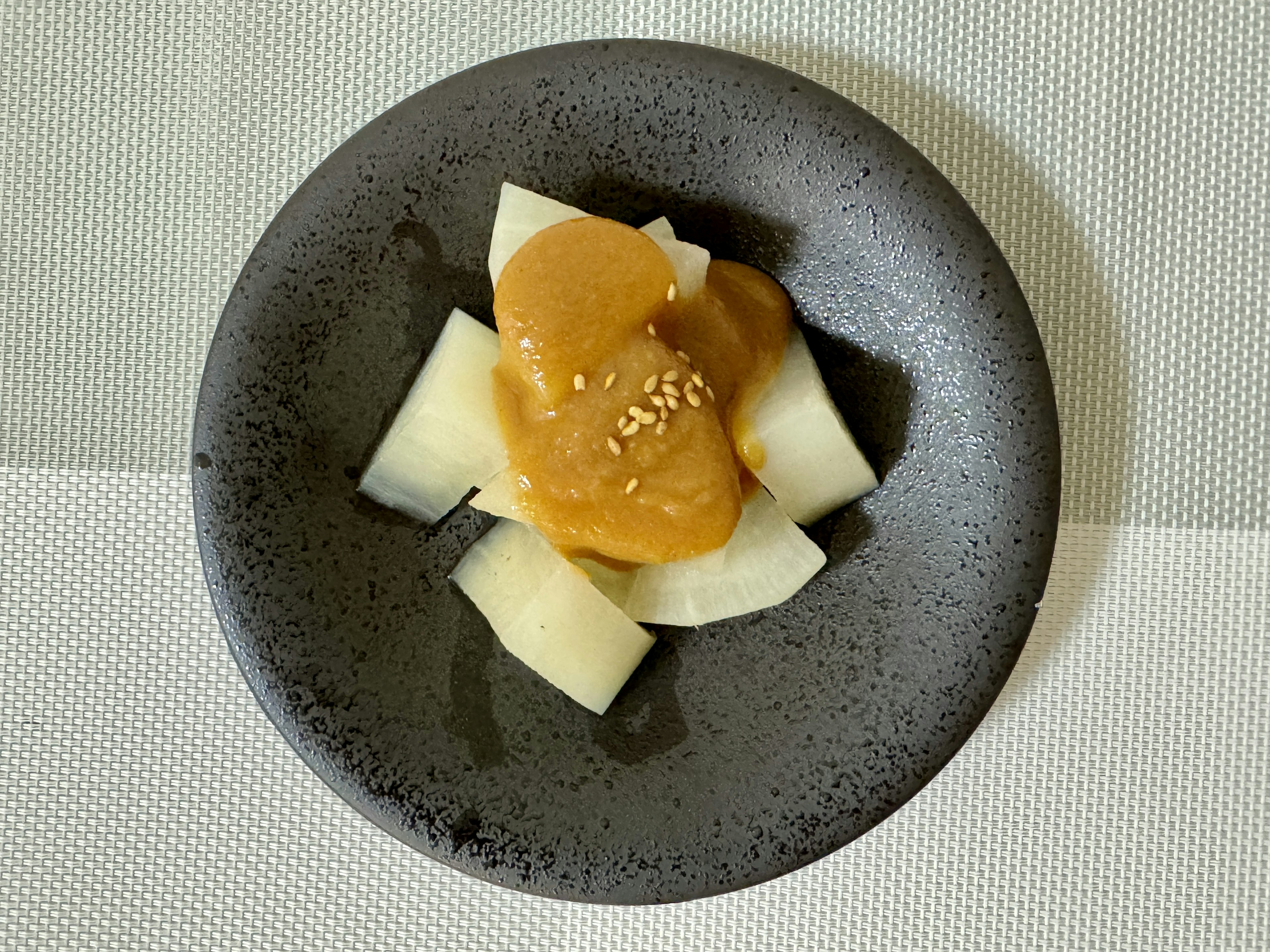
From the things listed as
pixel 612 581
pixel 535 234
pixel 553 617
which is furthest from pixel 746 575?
pixel 535 234

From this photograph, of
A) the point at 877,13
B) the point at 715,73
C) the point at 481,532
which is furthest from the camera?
the point at 877,13

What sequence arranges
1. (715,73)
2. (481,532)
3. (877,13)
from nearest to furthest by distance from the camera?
(715,73) < (481,532) < (877,13)

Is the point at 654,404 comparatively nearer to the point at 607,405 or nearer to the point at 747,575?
the point at 607,405

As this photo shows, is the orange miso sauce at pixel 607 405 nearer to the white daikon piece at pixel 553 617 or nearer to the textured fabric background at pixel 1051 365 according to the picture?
the white daikon piece at pixel 553 617

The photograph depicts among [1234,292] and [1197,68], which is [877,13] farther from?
[1234,292]

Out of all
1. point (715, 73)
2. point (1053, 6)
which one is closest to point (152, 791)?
point (715, 73)

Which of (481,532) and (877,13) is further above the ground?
(877,13)
